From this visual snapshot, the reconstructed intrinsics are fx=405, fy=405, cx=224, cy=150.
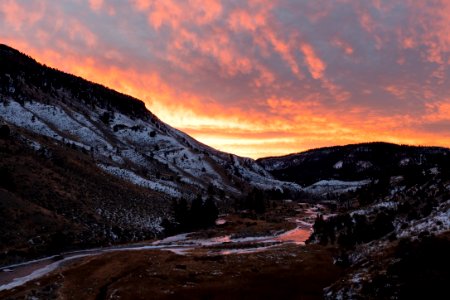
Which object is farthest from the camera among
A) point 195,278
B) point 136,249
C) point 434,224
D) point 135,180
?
point 135,180

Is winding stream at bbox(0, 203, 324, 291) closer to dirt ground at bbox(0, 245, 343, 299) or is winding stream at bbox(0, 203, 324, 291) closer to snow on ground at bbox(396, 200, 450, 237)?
dirt ground at bbox(0, 245, 343, 299)

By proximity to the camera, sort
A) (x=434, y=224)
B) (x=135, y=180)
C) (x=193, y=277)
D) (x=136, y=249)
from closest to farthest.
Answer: (x=434, y=224)
(x=193, y=277)
(x=136, y=249)
(x=135, y=180)

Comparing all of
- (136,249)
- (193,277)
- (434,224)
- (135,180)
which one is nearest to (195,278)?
(193,277)

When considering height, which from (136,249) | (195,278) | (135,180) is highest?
(135,180)

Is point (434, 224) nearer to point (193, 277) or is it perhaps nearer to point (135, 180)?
point (193, 277)

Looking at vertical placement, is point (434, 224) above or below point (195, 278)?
above

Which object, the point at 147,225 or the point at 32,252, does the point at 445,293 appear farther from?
the point at 147,225

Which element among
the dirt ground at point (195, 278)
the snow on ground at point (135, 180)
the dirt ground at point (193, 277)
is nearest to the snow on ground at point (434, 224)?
the dirt ground at point (193, 277)

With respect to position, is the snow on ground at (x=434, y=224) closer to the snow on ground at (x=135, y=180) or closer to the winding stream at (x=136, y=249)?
the winding stream at (x=136, y=249)

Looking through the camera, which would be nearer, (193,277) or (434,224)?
(434,224)

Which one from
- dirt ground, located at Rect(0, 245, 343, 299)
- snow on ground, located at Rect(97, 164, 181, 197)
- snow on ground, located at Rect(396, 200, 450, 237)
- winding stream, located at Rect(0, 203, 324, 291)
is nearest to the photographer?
dirt ground, located at Rect(0, 245, 343, 299)

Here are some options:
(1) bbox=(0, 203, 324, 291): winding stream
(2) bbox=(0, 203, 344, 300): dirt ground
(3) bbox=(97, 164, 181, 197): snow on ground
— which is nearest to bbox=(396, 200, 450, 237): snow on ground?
(2) bbox=(0, 203, 344, 300): dirt ground

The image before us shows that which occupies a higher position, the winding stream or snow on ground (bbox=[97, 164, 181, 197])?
snow on ground (bbox=[97, 164, 181, 197])

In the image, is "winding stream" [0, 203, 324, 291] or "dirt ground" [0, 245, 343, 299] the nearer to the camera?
"dirt ground" [0, 245, 343, 299]
